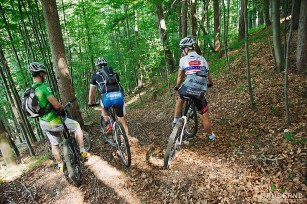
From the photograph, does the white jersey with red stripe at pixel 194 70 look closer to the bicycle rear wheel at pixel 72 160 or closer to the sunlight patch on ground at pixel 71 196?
the bicycle rear wheel at pixel 72 160

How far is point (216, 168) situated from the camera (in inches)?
159

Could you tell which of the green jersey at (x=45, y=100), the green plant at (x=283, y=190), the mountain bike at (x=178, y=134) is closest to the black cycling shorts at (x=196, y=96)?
the mountain bike at (x=178, y=134)

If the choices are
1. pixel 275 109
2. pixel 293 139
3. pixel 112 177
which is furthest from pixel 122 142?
pixel 275 109

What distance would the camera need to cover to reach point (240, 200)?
123 inches

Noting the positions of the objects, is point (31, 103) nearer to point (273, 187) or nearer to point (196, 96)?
point (196, 96)

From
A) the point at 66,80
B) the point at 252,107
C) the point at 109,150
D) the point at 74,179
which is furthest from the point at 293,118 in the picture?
the point at 66,80

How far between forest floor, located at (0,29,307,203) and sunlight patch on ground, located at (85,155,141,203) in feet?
0.07

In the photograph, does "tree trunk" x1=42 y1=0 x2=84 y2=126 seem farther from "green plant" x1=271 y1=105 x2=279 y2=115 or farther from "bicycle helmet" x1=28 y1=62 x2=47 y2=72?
"green plant" x1=271 y1=105 x2=279 y2=115

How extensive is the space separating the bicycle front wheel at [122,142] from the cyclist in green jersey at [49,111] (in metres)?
1.00

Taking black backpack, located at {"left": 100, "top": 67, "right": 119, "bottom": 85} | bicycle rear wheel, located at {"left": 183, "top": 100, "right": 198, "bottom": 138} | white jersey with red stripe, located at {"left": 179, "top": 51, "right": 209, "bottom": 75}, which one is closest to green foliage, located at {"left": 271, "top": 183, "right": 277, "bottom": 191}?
bicycle rear wheel, located at {"left": 183, "top": 100, "right": 198, "bottom": 138}

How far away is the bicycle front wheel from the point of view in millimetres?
4523

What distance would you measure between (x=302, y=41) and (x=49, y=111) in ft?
25.4

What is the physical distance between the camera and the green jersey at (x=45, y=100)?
3969 millimetres

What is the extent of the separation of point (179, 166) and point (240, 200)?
1.53m
